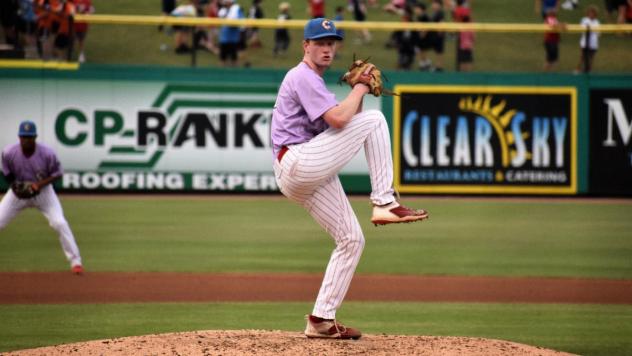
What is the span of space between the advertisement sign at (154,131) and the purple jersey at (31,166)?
7664mm

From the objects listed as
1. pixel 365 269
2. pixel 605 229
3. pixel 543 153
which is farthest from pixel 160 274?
pixel 543 153

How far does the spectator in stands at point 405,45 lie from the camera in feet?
66.8

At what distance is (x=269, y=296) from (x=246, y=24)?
10099mm

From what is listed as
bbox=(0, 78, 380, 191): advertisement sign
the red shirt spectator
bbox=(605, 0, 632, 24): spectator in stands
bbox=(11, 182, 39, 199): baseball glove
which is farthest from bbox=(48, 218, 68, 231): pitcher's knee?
bbox=(605, 0, 632, 24): spectator in stands

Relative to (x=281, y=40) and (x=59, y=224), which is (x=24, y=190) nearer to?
(x=59, y=224)

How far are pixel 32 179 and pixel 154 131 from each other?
25.5 ft

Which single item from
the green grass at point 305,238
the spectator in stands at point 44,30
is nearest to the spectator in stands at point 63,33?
the spectator in stands at point 44,30

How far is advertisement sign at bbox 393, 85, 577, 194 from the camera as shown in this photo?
2061 cm

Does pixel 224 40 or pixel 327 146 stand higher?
pixel 224 40

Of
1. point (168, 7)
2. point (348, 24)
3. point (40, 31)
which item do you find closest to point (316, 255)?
point (348, 24)

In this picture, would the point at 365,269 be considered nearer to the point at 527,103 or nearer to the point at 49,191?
the point at 49,191

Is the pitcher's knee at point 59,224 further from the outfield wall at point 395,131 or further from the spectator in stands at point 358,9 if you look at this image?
the spectator in stands at point 358,9

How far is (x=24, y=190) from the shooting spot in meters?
12.5

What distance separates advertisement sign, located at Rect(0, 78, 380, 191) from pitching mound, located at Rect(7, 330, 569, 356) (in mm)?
13050
